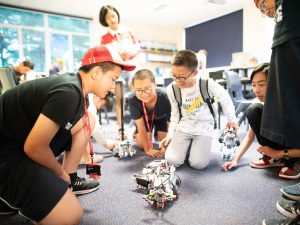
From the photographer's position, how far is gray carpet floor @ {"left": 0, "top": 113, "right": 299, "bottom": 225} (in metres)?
1.15

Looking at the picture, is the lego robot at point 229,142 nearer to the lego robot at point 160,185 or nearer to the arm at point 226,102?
the arm at point 226,102

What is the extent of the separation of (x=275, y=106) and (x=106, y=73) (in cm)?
75

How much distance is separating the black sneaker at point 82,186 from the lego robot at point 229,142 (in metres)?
1.09

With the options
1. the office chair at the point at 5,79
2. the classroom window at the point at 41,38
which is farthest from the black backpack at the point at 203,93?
the classroom window at the point at 41,38

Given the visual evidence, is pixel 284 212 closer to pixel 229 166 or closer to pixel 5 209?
pixel 229 166

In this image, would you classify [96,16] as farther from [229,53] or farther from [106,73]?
[106,73]

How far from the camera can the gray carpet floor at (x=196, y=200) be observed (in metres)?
1.15

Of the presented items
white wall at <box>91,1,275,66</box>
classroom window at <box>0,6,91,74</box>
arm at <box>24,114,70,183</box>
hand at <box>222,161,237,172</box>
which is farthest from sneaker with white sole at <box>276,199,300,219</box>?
classroom window at <box>0,6,91,74</box>

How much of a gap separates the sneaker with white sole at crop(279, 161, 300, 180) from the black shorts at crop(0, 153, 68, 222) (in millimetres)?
1420

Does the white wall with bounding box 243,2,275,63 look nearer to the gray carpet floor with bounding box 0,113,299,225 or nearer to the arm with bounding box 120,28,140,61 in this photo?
the arm with bounding box 120,28,140,61

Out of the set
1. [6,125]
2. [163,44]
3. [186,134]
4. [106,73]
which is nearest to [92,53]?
[106,73]

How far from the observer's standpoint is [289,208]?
3.66 feet

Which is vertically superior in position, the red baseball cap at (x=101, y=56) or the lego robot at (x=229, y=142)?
the red baseball cap at (x=101, y=56)

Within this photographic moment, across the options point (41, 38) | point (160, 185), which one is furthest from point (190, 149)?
point (41, 38)
